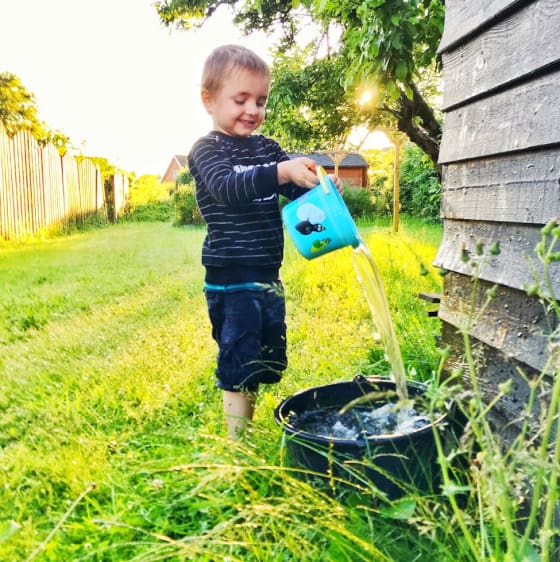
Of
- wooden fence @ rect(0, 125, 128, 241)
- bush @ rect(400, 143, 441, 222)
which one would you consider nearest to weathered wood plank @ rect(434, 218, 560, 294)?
wooden fence @ rect(0, 125, 128, 241)

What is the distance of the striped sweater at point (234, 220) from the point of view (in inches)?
81.6

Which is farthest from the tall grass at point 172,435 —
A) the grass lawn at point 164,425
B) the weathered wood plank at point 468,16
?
the weathered wood plank at point 468,16

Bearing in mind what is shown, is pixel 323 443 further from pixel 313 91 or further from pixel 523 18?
pixel 313 91

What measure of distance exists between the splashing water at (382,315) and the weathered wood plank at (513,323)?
21cm

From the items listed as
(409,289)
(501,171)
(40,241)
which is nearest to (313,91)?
(409,289)

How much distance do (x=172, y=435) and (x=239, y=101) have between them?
3.82 feet

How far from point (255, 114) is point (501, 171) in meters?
0.86

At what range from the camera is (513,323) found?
64.2 inches

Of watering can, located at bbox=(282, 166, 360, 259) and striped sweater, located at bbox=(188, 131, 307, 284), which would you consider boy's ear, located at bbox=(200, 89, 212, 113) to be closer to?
striped sweater, located at bbox=(188, 131, 307, 284)

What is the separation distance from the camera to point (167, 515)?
1.72 metres

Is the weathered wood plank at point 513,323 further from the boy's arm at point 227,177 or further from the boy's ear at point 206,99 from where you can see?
the boy's ear at point 206,99

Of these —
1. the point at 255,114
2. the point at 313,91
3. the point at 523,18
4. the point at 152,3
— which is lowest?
the point at 255,114

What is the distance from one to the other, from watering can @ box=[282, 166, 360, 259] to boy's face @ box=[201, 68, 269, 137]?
17.9 inches

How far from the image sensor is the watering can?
1652 mm
